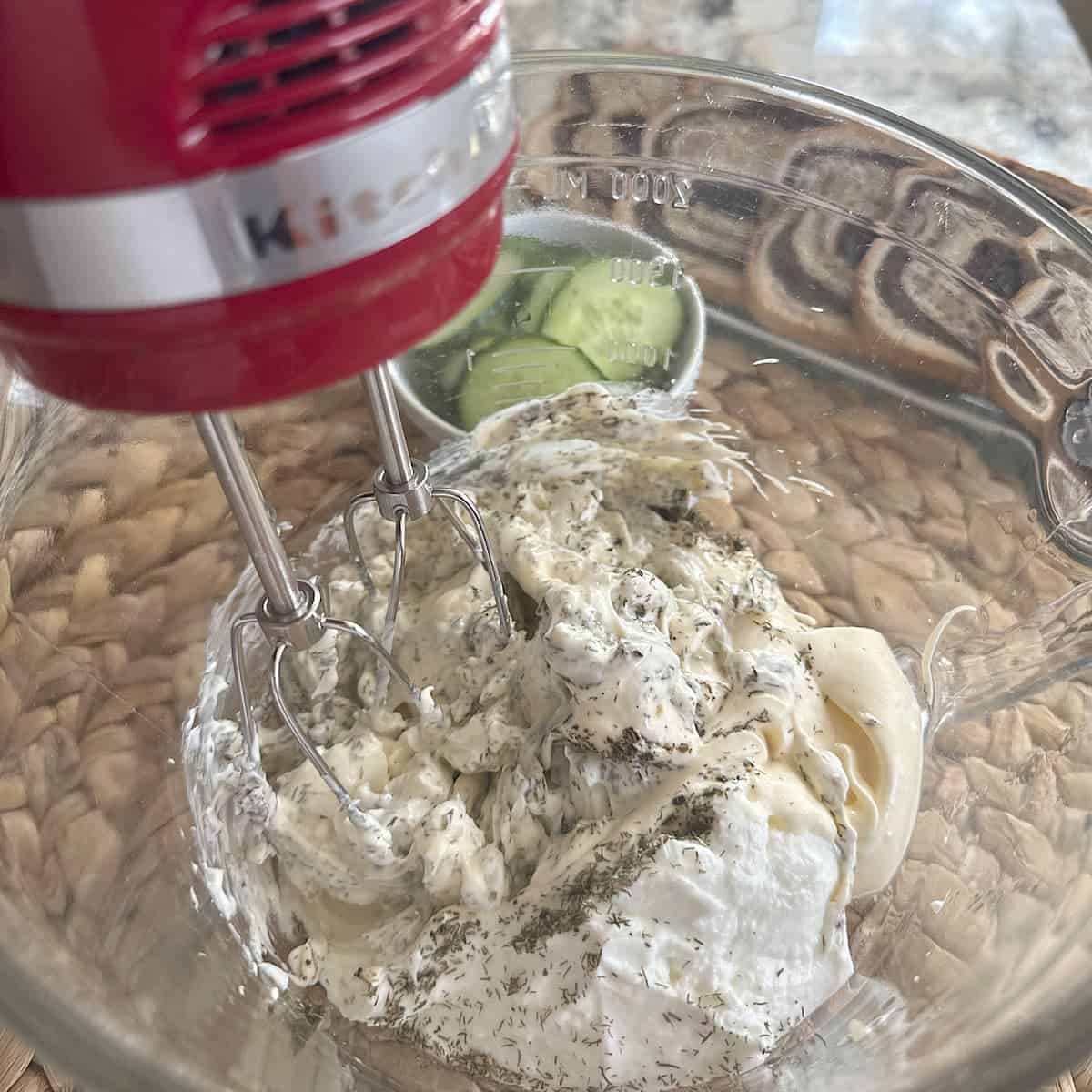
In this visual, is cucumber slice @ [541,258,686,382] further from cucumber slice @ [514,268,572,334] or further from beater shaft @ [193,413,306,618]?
beater shaft @ [193,413,306,618]

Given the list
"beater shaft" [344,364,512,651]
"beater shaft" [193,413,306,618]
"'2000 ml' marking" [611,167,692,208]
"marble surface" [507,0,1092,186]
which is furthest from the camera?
"marble surface" [507,0,1092,186]

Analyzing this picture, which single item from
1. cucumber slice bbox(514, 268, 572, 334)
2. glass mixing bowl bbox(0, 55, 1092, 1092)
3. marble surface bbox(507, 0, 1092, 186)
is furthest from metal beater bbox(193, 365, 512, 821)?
marble surface bbox(507, 0, 1092, 186)

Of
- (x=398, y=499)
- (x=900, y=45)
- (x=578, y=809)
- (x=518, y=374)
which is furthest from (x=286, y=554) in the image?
(x=900, y=45)

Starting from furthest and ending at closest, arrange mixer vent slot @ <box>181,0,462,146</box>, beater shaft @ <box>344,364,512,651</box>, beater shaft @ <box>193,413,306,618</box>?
beater shaft @ <box>344,364,512,651</box>
beater shaft @ <box>193,413,306,618</box>
mixer vent slot @ <box>181,0,462,146</box>

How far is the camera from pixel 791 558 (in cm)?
79

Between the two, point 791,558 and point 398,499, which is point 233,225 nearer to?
point 398,499

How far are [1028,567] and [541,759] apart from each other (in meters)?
0.34

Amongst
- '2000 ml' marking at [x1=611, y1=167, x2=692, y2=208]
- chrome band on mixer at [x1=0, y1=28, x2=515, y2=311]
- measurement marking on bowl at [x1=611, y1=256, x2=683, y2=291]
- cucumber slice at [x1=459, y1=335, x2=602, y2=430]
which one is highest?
chrome band on mixer at [x1=0, y1=28, x2=515, y2=311]

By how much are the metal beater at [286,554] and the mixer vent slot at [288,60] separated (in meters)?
0.13

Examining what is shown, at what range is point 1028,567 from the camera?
2.14ft

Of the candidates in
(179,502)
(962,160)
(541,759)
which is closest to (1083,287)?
(962,160)

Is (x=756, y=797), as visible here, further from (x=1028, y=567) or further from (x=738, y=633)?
(x=1028, y=567)

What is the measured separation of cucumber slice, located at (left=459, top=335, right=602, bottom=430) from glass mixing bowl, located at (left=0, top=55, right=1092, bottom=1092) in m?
0.09

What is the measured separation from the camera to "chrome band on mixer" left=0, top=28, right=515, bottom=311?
242mm
